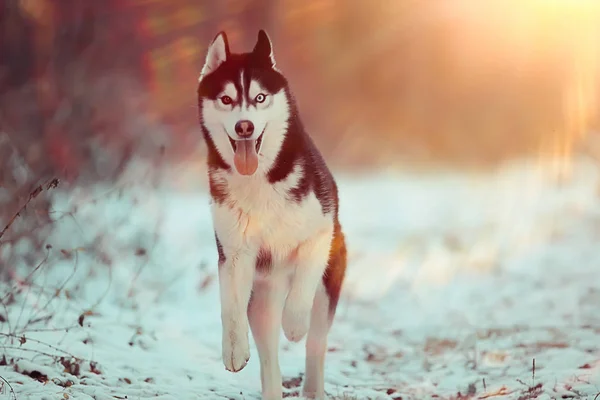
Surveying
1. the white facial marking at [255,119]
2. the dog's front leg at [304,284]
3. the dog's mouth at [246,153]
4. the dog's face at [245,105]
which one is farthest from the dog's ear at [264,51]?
the dog's front leg at [304,284]

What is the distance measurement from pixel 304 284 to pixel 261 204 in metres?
0.30

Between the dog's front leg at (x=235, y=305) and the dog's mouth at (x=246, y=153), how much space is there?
28cm

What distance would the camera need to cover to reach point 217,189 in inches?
94.1

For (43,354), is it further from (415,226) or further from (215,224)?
(415,226)

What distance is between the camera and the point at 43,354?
2.56 m

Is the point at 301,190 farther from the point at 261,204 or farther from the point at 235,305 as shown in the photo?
the point at 235,305

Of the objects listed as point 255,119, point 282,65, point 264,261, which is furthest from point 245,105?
point 282,65

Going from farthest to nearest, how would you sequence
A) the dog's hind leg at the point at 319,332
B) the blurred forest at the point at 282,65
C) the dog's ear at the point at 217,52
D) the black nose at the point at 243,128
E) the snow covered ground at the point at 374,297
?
the blurred forest at the point at 282,65, the snow covered ground at the point at 374,297, the dog's hind leg at the point at 319,332, the dog's ear at the point at 217,52, the black nose at the point at 243,128

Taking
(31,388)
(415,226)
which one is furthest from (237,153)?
(415,226)

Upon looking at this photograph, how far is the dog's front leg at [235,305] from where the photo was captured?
7.48ft

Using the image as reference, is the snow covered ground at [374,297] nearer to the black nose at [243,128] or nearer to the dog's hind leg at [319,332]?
the dog's hind leg at [319,332]

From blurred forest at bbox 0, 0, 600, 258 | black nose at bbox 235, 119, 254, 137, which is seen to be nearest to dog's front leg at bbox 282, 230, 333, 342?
black nose at bbox 235, 119, 254, 137

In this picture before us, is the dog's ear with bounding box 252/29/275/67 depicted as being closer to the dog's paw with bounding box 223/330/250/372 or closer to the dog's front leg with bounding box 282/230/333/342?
the dog's front leg with bounding box 282/230/333/342

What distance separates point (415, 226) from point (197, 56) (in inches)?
97.1
